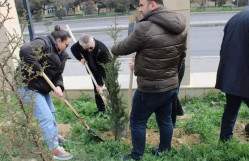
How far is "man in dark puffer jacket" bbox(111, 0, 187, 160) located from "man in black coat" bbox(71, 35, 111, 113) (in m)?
1.35

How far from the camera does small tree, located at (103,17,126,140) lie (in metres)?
3.30

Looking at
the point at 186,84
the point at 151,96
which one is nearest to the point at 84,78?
the point at 186,84

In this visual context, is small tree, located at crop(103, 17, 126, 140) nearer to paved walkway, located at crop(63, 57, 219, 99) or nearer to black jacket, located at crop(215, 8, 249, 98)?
paved walkway, located at crop(63, 57, 219, 99)

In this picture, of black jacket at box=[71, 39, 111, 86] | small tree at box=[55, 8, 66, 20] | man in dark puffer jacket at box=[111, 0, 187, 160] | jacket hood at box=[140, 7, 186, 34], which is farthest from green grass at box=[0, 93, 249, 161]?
Result: small tree at box=[55, 8, 66, 20]

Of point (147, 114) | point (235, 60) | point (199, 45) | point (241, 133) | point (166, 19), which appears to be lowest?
point (199, 45)

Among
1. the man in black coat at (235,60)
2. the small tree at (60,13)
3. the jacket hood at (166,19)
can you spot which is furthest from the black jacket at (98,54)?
the small tree at (60,13)

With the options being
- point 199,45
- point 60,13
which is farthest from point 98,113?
point 60,13

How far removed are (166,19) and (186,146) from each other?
1719 millimetres

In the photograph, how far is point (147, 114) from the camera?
2.86 metres

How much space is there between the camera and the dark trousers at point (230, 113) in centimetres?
301

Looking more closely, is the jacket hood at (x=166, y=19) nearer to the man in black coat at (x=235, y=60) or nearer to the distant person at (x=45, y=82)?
the man in black coat at (x=235, y=60)

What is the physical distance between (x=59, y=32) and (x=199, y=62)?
522cm

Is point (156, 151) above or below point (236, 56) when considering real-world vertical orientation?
below

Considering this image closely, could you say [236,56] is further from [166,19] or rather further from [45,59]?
[45,59]
